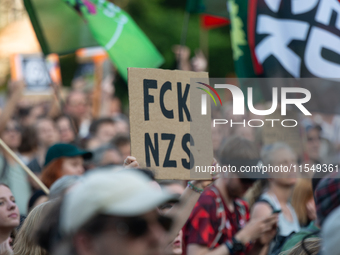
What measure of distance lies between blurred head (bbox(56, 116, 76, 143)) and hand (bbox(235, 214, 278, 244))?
351cm

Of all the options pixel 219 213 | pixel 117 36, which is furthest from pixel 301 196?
pixel 117 36

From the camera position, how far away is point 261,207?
151 inches

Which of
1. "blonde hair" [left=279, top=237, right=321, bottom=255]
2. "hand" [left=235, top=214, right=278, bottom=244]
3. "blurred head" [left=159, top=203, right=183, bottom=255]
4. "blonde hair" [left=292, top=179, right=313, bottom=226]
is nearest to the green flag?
"blonde hair" [left=292, top=179, right=313, bottom=226]

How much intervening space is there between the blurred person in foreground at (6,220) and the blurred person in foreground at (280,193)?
1.69m

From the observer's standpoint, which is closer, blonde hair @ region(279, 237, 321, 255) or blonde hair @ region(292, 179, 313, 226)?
blonde hair @ region(279, 237, 321, 255)

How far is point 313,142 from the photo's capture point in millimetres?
5926

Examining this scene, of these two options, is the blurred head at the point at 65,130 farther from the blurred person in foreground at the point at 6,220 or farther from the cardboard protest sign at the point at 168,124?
the cardboard protest sign at the point at 168,124

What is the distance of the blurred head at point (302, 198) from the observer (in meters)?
4.15

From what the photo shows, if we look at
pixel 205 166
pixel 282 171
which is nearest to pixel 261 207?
pixel 282 171

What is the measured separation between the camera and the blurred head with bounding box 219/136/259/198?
3.66 m

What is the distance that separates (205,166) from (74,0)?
297 cm

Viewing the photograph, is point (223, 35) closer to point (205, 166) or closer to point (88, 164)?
point (88, 164)

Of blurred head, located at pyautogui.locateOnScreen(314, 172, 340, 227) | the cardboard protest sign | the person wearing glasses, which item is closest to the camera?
blurred head, located at pyautogui.locateOnScreen(314, 172, 340, 227)

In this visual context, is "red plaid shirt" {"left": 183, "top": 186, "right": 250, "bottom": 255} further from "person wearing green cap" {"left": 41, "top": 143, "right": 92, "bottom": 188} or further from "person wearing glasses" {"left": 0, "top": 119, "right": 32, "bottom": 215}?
"person wearing glasses" {"left": 0, "top": 119, "right": 32, "bottom": 215}
